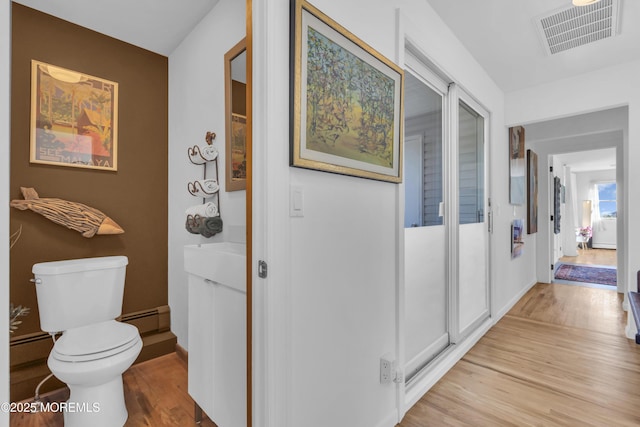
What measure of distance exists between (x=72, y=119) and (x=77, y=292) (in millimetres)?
1159

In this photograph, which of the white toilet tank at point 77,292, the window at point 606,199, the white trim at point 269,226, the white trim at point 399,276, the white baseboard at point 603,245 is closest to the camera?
the white trim at point 269,226

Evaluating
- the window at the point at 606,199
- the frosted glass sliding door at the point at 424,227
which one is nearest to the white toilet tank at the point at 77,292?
the frosted glass sliding door at the point at 424,227

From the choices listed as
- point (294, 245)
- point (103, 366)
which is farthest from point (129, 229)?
point (294, 245)

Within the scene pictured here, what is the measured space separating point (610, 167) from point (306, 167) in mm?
10748

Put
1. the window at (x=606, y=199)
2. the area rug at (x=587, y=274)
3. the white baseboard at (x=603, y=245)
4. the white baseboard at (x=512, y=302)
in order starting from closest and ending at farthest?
the white baseboard at (x=512, y=302) → the area rug at (x=587, y=274) → the white baseboard at (x=603, y=245) → the window at (x=606, y=199)

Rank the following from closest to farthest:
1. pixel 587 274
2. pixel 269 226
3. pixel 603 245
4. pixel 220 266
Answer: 1. pixel 269 226
2. pixel 220 266
3. pixel 587 274
4. pixel 603 245

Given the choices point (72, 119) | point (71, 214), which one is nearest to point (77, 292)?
point (71, 214)

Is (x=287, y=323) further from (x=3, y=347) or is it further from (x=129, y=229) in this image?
(x=129, y=229)

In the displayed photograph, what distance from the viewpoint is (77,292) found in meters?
1.81

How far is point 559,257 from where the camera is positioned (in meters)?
7.39

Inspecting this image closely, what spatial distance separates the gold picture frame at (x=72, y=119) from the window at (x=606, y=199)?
39.5 feet

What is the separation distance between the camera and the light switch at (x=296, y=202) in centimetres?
110

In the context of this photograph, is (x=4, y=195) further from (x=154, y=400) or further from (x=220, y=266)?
(x=154, y=400)

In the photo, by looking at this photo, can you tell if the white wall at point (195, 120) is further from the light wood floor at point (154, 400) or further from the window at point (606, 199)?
the window at point (606, 199)
